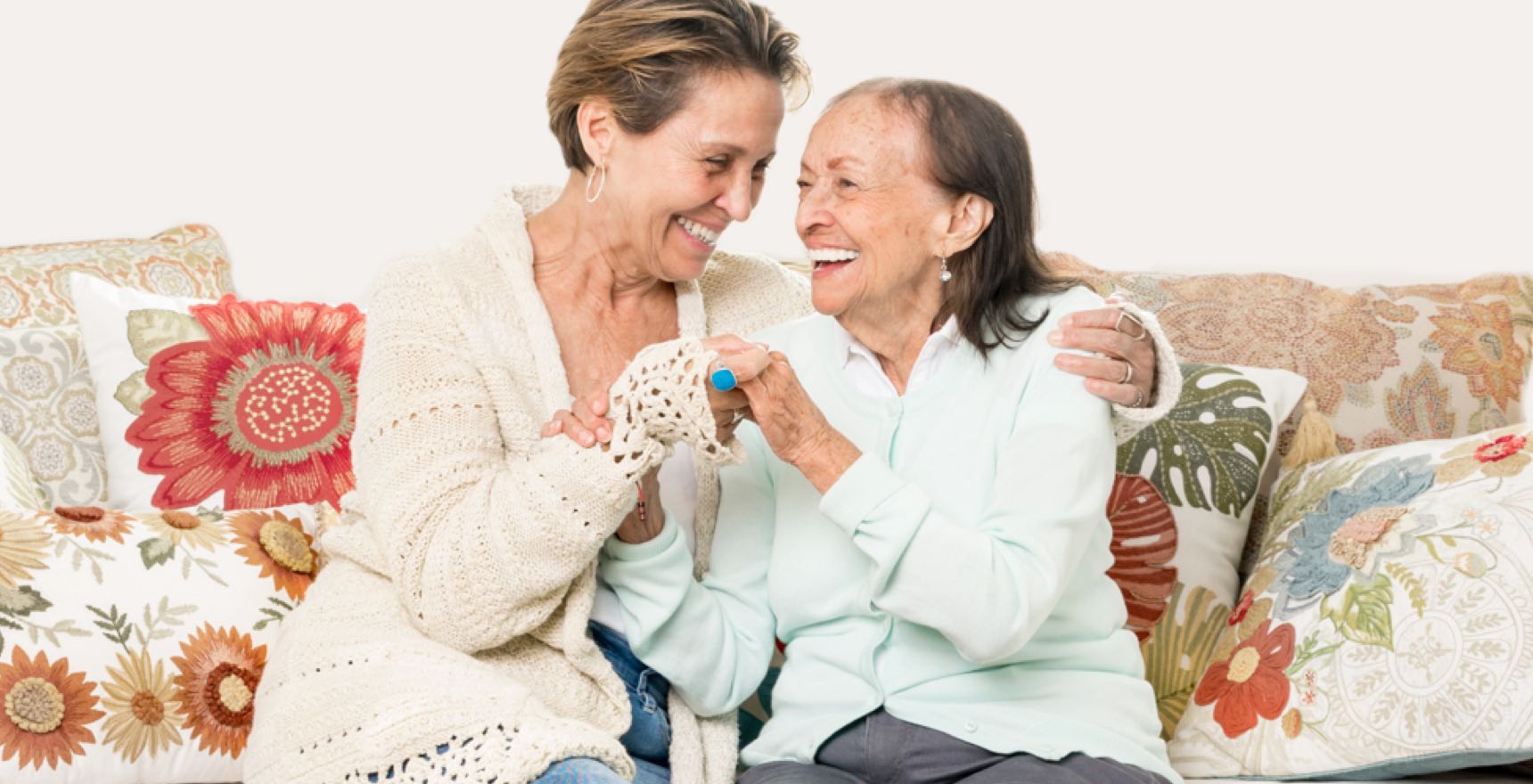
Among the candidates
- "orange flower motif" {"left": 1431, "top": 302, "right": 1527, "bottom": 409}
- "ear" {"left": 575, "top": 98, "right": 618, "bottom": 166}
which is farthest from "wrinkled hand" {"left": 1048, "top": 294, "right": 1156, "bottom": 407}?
"orange flower motif" {"left": 1431, "top": 302, "right": 1527, "bottom": 409}

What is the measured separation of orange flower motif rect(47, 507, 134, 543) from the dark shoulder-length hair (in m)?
1.19

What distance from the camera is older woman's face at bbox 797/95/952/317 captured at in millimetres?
1778

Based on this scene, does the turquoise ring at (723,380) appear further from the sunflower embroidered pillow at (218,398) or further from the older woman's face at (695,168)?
the sunflower embroidered pillow at (218,398)

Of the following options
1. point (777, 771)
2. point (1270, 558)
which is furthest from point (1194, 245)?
point (777, 771)

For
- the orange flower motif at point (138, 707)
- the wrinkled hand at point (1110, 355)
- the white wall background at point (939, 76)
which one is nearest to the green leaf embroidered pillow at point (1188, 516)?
the wrinkled hand at point (1110, 355)

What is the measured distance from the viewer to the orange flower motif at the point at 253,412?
95.1 inches

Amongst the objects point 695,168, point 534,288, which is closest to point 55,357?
point 534,288

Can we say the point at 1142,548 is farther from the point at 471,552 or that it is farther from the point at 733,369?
→ the point at 471,552

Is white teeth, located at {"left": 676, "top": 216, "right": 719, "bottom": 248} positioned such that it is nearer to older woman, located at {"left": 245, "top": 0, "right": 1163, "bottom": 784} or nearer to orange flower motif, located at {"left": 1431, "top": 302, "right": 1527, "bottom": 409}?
older woman, located at {"left": 245, "top": 0, "right": 1163, "bottom": 784}

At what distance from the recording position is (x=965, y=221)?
1.80 meters

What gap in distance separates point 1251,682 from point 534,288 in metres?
1.13

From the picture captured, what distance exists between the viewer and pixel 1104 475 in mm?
1679

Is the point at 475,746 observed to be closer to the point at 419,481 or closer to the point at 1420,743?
the point at 419,481

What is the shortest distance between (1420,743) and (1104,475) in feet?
1.92
